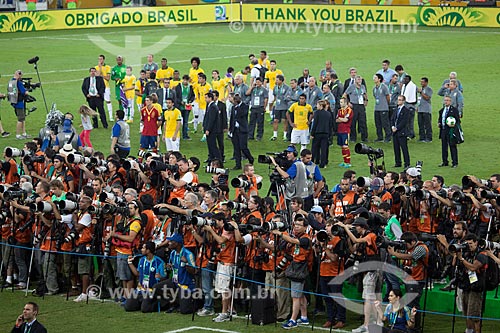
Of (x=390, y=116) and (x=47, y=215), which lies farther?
(x=390, y=116)

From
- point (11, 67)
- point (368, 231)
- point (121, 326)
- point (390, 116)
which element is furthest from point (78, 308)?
point (11, 67)

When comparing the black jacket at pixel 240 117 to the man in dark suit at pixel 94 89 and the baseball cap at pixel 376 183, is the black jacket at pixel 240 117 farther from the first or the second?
the baseball cap at pixel 376 183

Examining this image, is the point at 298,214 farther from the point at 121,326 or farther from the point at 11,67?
the point at 11,67

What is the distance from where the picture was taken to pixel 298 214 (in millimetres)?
15672

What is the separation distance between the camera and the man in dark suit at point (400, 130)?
25.0m

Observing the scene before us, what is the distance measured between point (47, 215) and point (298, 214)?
4331 mm

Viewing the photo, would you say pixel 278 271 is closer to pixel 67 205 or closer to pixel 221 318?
pixel 221 318

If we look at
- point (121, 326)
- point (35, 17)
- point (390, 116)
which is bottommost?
point (121, 326)

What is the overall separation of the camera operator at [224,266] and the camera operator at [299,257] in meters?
0.92

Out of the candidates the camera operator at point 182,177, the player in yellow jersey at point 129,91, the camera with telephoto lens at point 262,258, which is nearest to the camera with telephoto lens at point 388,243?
the camera with telephoto lens at point 262,258

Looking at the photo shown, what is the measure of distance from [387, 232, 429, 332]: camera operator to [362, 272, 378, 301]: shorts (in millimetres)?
441

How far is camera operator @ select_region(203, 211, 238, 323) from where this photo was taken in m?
15.9

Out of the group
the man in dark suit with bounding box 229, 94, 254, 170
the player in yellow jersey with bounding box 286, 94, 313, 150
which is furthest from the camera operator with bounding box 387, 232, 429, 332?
the player in yellow jersey with bounding box 286, 94, 313, 150

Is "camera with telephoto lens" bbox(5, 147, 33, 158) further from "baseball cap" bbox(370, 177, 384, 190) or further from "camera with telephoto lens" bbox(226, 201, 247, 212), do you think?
"baseball cap" bbox(370, 177, 384, 190)
